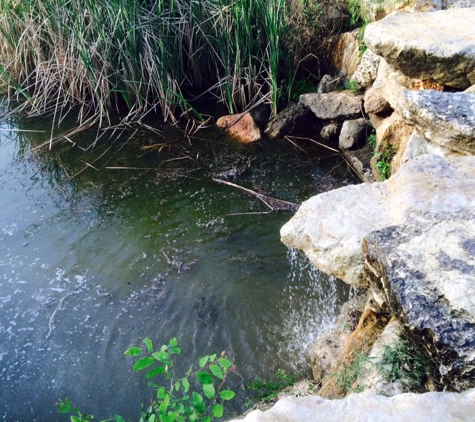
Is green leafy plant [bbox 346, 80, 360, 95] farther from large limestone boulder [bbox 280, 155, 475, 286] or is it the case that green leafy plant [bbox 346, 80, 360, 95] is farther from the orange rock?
large limestone boulder [bbox 280, 155, 475, 286]

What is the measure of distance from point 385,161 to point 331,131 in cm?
94

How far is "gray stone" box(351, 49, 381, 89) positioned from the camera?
166 inches

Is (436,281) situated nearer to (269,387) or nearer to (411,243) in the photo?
(411,243)

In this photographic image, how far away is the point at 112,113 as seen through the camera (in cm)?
527

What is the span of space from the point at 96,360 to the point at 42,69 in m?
3.51

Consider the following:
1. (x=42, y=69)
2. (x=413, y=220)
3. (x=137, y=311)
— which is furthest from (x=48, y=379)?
(x=42, y=69)

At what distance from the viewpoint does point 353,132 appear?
4.29 metres

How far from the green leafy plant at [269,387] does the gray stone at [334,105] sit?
272cm

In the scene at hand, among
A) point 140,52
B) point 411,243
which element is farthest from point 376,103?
point 411,243

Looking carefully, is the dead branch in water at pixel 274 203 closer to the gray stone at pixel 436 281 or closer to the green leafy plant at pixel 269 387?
the green leafy plant at pixel 269 387

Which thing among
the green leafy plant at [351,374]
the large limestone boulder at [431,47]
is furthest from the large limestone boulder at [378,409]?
the large limestone boulder at [431,47]

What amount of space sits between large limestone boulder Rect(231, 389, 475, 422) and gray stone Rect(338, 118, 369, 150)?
3.21 metres

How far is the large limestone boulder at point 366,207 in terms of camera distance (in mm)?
1988

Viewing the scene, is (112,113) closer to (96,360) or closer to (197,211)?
(197,211)
